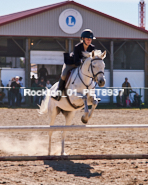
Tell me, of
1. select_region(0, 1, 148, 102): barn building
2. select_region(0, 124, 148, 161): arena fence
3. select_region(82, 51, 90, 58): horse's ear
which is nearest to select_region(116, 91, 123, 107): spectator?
select_region(0, 1, 148, 102): barn building

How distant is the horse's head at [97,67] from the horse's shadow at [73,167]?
1.44 metres

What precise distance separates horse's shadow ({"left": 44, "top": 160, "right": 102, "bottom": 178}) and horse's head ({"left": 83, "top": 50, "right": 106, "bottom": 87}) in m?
1.44

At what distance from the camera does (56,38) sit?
2156 cm

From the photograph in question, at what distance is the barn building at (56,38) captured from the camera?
68.6 ft

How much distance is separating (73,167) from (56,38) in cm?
1685

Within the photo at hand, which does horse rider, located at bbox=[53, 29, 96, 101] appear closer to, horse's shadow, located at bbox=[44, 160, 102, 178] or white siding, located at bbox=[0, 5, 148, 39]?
horse's shadow, located at bbox=[44, 160, 102, 178]

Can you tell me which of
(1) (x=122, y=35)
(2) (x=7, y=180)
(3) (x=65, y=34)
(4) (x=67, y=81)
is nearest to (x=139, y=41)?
(1) (x=122, y=35)

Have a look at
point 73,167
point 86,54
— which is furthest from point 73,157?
point 86,54

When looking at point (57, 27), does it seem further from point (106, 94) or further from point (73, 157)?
point (73, 157)

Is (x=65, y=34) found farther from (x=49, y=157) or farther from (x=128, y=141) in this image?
(x=49, y=157)

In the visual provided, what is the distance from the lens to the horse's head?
18.7ft

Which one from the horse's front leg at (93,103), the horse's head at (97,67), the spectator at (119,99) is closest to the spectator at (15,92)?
the spectator at (119,99)

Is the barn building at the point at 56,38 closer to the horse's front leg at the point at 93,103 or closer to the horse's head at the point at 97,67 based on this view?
the horse's front leg at the point at 93,103

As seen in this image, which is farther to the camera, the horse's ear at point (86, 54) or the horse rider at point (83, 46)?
the horse rider at point (83, 46)
